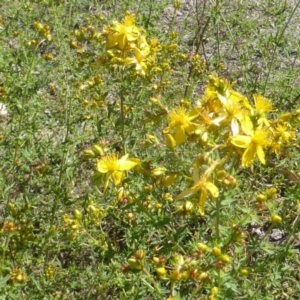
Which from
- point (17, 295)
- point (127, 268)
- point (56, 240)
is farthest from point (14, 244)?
point (127, 268)

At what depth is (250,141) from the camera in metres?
1.74

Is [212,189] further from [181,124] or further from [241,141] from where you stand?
[181,124]

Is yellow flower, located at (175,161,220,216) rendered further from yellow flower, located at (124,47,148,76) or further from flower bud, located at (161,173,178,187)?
yellow flower, located at (124,47,148,76)

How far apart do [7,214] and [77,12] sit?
2.37 meters

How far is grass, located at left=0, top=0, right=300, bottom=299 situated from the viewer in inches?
75.2

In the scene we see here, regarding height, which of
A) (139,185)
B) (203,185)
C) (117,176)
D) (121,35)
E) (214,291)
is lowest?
(139,185)

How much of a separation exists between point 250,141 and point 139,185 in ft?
3.01

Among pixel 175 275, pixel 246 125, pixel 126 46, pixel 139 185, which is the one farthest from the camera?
pixel 139 185

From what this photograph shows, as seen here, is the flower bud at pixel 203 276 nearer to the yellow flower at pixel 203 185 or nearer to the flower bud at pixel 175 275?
the flower bud at pixel 175 275

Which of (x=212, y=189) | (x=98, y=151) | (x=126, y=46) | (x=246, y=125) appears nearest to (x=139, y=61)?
(x=126, y=46)

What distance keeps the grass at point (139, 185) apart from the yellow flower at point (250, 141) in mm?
40

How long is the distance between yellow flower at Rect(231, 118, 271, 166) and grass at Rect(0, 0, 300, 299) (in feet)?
0.13

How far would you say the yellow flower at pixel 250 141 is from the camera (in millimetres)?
1735

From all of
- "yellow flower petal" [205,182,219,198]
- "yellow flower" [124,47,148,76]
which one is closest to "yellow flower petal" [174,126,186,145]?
"yellow flower petal" [205,182,219,198]
